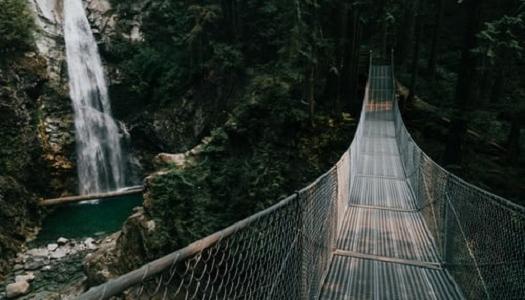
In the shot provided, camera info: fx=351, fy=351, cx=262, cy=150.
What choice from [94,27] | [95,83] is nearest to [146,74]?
[95,83]

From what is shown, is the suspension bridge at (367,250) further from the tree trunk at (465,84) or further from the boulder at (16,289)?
the boulder at (16,289)

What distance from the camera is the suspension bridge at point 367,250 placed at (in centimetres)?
143

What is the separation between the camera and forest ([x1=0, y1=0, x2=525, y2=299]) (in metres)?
6.78

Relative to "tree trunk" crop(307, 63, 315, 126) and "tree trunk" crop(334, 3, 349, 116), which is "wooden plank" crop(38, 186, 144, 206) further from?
"tree trunk" crop(334, 3, 349, 116)

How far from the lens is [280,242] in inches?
82.4

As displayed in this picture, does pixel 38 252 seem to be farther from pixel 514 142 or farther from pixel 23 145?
pixel 514 142

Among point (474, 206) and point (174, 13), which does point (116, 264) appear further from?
point (174, 13)

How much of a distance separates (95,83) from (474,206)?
15434 millimetres

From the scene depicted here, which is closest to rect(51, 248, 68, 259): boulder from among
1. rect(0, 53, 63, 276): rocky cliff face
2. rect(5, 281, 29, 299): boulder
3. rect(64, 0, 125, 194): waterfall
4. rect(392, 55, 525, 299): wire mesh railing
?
rect(0, 53, 63, 276): rocky cliff face

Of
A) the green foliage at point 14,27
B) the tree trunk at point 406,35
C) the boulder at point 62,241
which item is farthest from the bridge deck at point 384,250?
the green foliage at point 14,27

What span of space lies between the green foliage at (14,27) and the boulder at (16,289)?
331 inches

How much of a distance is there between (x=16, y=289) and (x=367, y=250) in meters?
7.81

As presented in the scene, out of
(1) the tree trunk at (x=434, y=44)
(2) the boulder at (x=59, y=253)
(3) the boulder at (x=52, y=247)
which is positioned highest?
(1) the tree trunk at (x=434, y=44)

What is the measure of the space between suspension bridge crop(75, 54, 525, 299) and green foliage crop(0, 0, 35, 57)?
40.6ft
